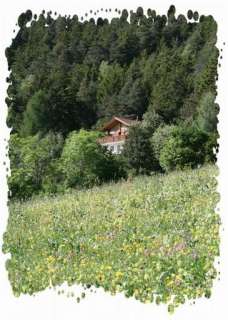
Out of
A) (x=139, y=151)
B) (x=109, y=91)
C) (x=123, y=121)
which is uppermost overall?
(x=109, y=91)

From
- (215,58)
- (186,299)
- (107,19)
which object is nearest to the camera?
(186,299)

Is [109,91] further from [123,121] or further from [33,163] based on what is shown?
[33,163]

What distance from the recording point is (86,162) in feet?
22.3

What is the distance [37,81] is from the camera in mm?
6957

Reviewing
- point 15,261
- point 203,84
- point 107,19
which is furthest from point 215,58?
point 15,261

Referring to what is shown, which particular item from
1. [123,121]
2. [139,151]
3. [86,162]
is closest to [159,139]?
[139,151]

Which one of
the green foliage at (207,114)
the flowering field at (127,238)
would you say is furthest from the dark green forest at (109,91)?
the flowering field at (127,238)

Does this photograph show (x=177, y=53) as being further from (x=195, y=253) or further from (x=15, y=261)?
(x=15, y=261)

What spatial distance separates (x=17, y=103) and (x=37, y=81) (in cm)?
30

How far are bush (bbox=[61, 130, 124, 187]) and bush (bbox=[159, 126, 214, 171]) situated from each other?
19.6 inches

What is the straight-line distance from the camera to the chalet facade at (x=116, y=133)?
6.47 meters

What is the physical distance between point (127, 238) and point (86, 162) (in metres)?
0.95

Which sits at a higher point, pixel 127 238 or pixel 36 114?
pixel 36 114

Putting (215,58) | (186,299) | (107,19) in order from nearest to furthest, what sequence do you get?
1. (186,299)
2. (215,58)
3. (107,19)
